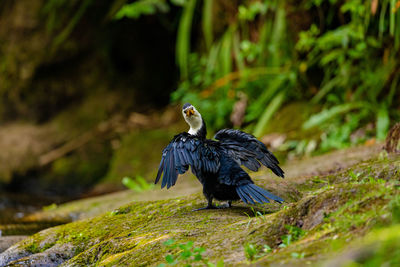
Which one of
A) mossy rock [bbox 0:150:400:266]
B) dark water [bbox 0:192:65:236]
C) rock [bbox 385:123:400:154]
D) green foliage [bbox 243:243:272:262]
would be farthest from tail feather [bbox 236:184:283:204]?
dark water [bbox 0:192:65:236]

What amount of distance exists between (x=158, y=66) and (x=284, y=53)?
2.73 metres

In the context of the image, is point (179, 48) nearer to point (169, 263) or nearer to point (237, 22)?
point (237, 22)

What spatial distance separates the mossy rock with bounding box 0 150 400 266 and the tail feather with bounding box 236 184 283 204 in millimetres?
116

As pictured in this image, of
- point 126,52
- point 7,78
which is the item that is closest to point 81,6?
point 126,52

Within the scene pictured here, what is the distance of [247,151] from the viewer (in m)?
3.42

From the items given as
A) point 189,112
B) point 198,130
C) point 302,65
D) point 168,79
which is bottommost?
point 198,130

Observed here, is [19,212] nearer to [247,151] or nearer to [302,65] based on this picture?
[247,151]

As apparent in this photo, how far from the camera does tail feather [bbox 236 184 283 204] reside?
9.59 ft

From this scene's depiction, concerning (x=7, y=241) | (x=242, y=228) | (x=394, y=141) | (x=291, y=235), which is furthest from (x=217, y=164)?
(x=7, y=241)

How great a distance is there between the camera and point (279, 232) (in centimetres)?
219

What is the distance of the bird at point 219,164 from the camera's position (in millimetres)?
3057

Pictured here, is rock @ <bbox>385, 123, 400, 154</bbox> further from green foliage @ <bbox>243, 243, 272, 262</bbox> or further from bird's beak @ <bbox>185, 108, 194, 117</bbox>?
green foliage @ <bbox>243, 243, 272, 262</bbox>

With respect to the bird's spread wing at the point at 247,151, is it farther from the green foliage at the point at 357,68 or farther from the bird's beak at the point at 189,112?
the green foliage at the point at 357,68

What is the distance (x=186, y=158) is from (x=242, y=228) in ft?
2.73
